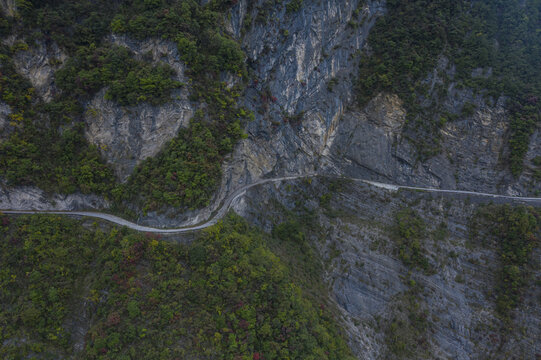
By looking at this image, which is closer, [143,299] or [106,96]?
[143,299]

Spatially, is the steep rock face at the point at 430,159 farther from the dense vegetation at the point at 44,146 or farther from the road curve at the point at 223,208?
the dense vegetation at the point at 44,146

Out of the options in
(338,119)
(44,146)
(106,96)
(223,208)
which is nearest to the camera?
(44,146)

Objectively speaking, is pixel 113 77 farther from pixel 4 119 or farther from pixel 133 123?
pixel 4 119

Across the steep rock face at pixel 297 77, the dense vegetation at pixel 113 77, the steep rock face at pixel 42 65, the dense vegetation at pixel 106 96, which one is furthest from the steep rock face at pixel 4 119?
the steep rock face at pixel 297 77

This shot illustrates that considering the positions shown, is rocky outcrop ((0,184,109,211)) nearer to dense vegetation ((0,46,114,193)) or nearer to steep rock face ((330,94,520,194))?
dense vegetation ((0,46,114,193))

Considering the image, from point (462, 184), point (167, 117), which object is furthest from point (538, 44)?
point (167, 117)

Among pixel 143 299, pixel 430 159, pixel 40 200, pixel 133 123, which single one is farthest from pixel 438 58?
pixel 40 200

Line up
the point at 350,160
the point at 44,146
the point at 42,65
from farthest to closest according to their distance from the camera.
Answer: the point at 350,160
the point at 42,65
the point at 44,146
